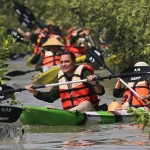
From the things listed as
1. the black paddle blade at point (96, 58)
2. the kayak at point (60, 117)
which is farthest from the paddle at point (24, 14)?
the kayak at point (60, 117)

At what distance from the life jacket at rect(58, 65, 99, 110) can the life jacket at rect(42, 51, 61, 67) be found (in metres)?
6.78

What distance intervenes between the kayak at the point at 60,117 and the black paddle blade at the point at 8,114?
0.90 m

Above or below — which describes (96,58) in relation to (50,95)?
above

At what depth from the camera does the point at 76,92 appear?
36.3 ft

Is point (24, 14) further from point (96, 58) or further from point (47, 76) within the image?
point (96, 58)

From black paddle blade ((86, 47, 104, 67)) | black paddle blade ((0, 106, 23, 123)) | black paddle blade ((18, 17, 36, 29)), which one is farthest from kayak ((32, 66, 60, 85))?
black paddle blade ((0, 106, 23, 123))

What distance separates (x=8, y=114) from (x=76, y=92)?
5.77 feet

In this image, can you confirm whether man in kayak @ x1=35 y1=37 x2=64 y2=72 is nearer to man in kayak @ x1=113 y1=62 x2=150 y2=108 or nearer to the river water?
man in kayak @ x1=113 y1=62 x2=150 y2=108

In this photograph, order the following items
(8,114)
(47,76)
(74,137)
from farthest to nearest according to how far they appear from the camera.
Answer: (47,76) → (74,137) → (8,114)

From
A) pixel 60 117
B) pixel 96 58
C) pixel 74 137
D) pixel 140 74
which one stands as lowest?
pixel 74 137

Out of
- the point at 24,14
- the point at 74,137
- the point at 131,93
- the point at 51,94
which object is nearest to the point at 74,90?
the point at 51,94

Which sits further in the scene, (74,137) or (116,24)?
(116,24)

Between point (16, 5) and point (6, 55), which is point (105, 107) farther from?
point (16, 5)

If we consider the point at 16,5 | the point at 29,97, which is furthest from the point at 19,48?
the point at 29,97
